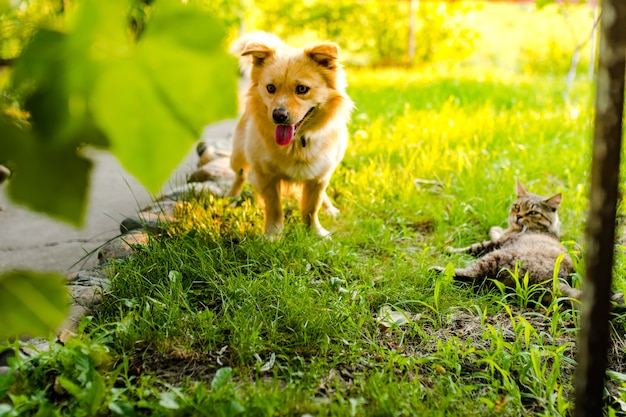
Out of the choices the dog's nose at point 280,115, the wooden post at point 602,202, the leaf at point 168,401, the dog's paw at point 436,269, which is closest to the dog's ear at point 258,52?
the dog's nose at point 280,115

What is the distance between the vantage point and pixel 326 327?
6.57 feet

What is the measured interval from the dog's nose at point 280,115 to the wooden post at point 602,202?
6.57ft

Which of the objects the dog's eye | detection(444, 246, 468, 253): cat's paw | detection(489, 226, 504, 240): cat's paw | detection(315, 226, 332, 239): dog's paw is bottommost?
detection(444, 246, 468, 253): cat's paw

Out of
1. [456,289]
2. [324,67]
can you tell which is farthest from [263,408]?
[324,67]

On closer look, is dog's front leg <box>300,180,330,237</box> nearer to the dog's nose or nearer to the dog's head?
the dog's head

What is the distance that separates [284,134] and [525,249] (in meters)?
1.26

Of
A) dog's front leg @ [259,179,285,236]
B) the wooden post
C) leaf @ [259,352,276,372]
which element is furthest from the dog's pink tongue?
the wooden post

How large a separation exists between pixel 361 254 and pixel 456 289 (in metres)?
0.55

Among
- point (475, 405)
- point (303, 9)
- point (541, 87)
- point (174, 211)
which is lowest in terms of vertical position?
point (475, 405)

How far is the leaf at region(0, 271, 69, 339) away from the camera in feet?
1.30

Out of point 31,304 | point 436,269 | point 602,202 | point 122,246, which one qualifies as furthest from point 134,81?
point 122,246

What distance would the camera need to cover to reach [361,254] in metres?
2.82

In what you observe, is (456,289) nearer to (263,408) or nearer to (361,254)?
(361,254)

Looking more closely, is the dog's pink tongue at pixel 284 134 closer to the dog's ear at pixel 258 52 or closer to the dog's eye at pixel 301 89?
the dog's eye at pixel 301 89
